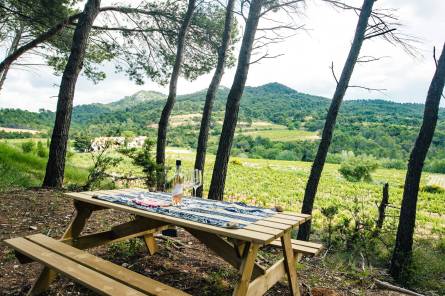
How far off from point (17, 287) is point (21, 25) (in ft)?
36.6

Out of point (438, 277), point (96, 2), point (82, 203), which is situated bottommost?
point (438, 277)

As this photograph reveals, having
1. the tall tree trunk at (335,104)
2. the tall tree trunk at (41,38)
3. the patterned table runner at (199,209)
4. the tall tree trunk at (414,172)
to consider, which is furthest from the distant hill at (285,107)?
the patterned table runner at (199,209)

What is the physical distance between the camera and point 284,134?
276 ft

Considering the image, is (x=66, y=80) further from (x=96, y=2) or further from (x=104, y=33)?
(x=104, y=33)

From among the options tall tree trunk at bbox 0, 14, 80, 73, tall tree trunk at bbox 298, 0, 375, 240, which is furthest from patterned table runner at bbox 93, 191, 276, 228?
tall tree trunk at bbox 0, 14, 80, 73

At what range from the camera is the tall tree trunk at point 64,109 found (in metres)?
6.95

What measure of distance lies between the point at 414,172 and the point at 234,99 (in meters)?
3.02

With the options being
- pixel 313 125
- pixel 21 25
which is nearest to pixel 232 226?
pixel 21 25

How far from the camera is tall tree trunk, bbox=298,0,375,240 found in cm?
566

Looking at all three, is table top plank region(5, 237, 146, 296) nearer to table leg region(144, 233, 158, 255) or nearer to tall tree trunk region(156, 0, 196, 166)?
table leg region(144, 233, 158, 255)

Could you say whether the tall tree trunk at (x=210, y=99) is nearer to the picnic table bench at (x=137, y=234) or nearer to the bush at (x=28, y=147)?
the picnic table bench at (x=137, y=234)

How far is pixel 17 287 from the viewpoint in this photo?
2973 millimetres

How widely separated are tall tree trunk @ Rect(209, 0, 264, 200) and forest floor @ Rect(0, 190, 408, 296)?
140 centimetres

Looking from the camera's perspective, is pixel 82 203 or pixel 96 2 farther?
pixel 96 2
